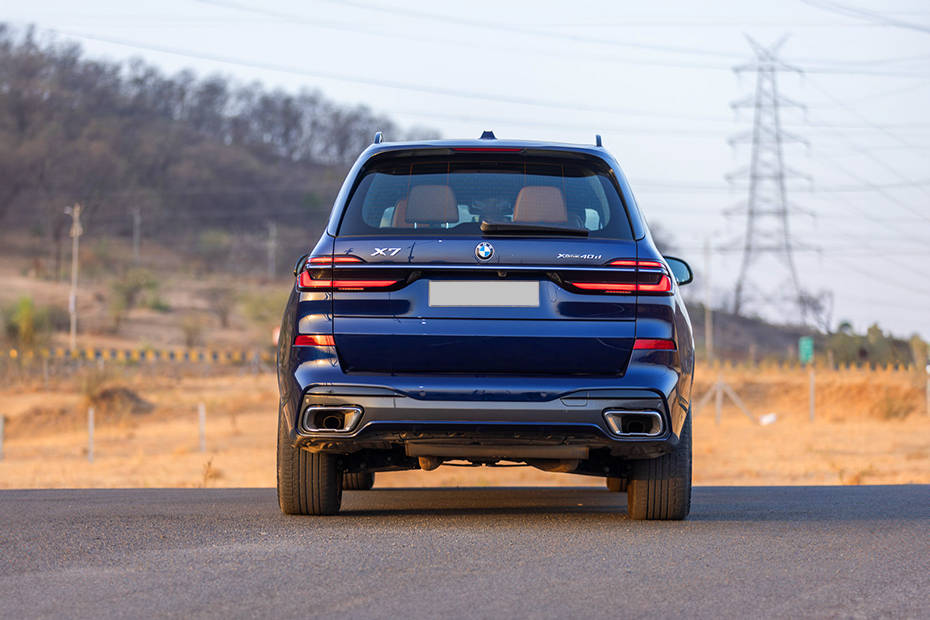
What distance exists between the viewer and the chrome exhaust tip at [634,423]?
19.9 ft

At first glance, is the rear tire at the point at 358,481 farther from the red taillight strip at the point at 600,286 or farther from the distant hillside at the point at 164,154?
the distant hillside at the point at 164,154

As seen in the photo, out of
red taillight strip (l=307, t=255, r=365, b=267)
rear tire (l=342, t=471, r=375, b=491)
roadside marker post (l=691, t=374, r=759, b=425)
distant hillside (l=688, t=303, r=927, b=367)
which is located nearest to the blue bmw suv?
red taillight strip (l=307, t=255, r=365, b=267)

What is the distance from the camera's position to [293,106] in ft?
486

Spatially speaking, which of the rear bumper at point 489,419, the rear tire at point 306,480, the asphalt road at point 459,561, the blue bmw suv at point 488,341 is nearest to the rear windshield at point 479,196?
the blue bmw suv at point 488,341

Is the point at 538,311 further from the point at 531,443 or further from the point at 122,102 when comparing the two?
the point at 122,102

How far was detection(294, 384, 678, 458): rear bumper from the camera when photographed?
602 centimetres

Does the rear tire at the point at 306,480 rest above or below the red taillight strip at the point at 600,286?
below

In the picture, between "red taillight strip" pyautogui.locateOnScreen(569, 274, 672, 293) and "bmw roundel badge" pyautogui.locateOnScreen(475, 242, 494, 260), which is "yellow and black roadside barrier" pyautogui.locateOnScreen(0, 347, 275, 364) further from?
"red taillight strip" pyautogui.locateOnScreen(569, 274, 672, 293)

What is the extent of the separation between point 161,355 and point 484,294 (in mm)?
57602

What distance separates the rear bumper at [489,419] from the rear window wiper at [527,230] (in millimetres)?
781

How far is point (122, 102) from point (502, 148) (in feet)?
429

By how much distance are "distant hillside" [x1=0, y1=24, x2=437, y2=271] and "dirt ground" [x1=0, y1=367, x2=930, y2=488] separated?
5060 centimetres

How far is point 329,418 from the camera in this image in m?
6.21

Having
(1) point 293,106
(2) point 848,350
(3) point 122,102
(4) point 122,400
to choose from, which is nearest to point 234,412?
(4) point 122,400
